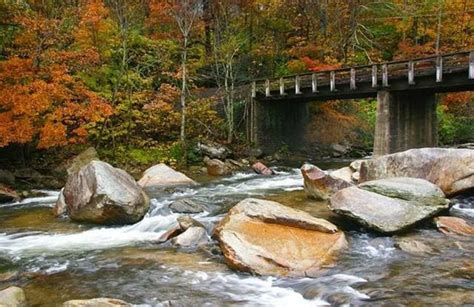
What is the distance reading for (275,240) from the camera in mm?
8305

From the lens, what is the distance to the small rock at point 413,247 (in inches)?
332

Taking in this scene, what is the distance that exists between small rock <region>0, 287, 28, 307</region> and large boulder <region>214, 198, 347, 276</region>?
3237mm

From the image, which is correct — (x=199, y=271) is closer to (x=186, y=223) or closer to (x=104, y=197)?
(x=186, y=223)

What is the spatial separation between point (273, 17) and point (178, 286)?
85.9ft

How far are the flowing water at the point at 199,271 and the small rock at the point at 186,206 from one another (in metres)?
0.85

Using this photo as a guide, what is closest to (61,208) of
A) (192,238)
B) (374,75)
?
(192,238)

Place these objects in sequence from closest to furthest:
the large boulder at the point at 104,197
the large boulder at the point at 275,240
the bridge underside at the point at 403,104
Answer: the large boulder at the point at 275,240
the large boulder at the point at 104,197
the bridge underside at the point at 403,104

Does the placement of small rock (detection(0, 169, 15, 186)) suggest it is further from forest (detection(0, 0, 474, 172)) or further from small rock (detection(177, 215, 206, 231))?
small rock (detection(177, 215, 206, 231))

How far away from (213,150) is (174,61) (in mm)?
7240

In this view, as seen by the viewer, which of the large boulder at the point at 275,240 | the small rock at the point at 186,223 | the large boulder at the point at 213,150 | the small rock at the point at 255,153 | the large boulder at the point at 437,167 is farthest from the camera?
the small rock at the point at 255,153

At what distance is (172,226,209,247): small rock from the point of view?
944cm

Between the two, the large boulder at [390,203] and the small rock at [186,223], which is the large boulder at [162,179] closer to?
the small rock at [186,223]

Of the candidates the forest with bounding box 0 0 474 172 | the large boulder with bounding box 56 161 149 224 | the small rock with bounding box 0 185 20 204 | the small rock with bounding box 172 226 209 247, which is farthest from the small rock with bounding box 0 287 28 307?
the forest with bounding box 0 0 474 172

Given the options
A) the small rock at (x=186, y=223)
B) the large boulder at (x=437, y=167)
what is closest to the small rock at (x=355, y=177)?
the large boulder at (x=437, y=167)
